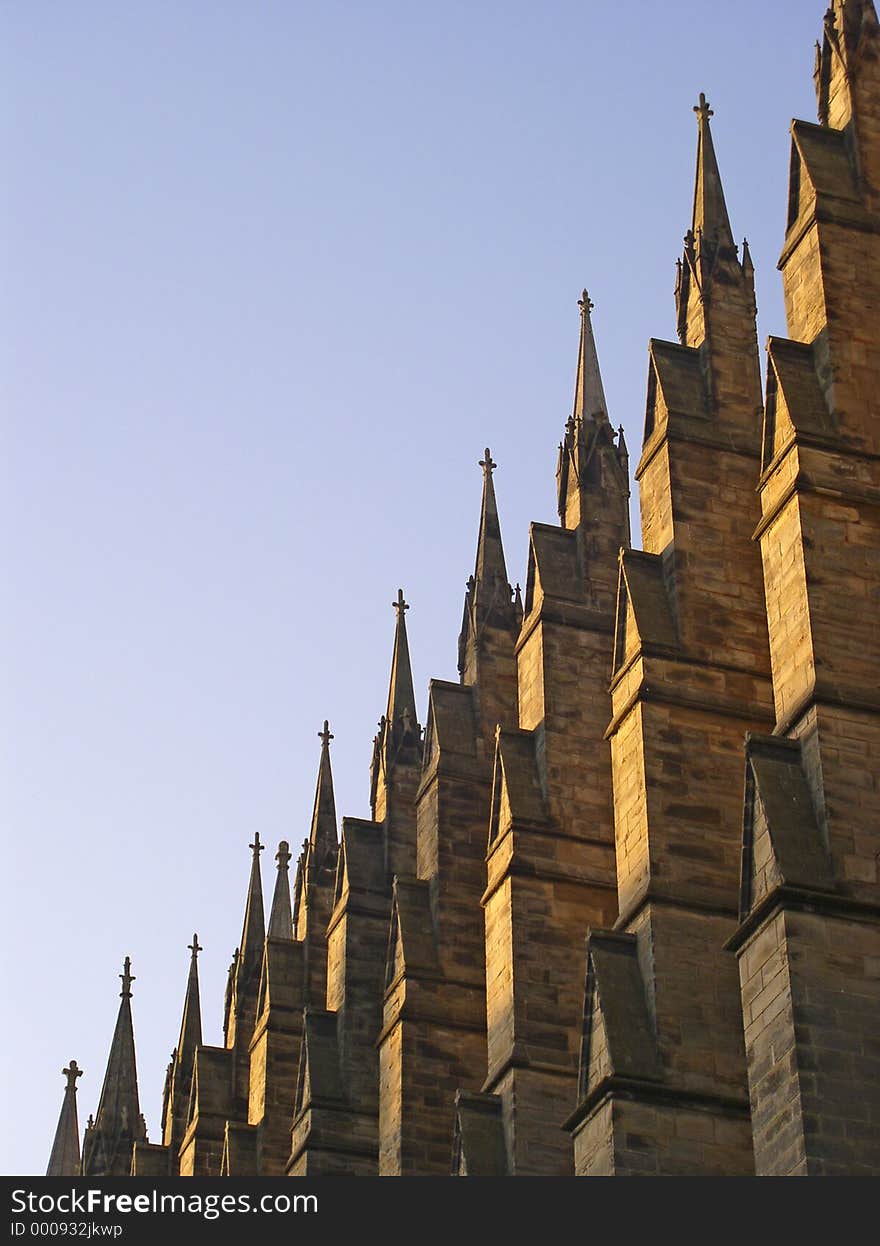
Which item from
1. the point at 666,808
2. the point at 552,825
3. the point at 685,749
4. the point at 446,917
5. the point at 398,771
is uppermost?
the point at 398,771

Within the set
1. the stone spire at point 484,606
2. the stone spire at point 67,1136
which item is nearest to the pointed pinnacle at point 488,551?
the stone spire at point 484,606

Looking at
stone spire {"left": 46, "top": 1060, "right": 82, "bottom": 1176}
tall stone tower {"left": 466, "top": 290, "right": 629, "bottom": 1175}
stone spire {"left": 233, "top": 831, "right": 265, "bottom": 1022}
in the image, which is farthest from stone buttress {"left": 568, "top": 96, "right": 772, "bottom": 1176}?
stone spire {"left": 46, "top": 1060, "right": 82, "bottom": 1176}

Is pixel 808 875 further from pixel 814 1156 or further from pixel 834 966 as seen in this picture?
pixel 814 1156

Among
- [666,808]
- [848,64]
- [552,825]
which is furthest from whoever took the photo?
[552,825]

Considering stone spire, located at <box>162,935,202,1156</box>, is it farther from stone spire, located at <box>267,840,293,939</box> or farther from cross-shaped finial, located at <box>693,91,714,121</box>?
cross-shaped finial, located at <box>693,91,714,121</box>

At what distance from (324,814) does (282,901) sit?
730cm

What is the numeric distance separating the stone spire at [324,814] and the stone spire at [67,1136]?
16224 mm

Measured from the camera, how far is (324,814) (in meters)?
46.2

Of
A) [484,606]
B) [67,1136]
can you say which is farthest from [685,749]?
[67,1136]

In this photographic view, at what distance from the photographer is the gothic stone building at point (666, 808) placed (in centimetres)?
2342

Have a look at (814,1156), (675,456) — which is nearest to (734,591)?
(675,456)

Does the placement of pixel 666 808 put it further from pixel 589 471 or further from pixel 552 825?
pixel 589 471

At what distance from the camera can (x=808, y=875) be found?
23062 millimetres

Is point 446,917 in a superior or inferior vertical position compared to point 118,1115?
inferior
